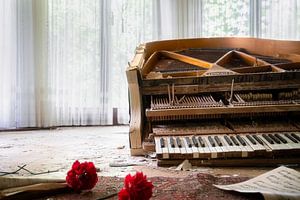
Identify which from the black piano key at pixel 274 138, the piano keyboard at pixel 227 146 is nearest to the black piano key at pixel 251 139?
the piano keyboard at pixel 227 146

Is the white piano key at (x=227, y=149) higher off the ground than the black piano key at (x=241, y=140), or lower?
lower

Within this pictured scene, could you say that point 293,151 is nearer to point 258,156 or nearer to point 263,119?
point 258,156

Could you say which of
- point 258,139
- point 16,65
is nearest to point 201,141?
point 258,139

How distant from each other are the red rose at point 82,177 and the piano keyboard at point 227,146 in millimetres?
632

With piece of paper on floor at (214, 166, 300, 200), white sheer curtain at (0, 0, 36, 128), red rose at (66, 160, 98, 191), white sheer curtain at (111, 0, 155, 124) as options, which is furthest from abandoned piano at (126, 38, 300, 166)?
white sheer curtain at (0, 0, 36, 128)

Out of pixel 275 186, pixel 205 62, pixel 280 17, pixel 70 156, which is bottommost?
pixel 70 156

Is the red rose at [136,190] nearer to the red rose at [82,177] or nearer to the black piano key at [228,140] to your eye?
the red rose at [82,177]

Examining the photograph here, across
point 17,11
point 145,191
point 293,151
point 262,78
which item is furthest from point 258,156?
point 17,11

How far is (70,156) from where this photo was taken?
2.72m

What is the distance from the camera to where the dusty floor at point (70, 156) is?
2018 millimetres

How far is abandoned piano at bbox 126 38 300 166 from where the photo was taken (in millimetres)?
2080

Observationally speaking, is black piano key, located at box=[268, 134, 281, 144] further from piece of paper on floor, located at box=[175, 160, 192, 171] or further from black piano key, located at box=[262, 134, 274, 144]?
piece of paper on floor, located at box=[175, 160, 192, 171]

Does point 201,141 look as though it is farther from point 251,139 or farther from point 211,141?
point 251,139

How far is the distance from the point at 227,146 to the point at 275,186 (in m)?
0.62
